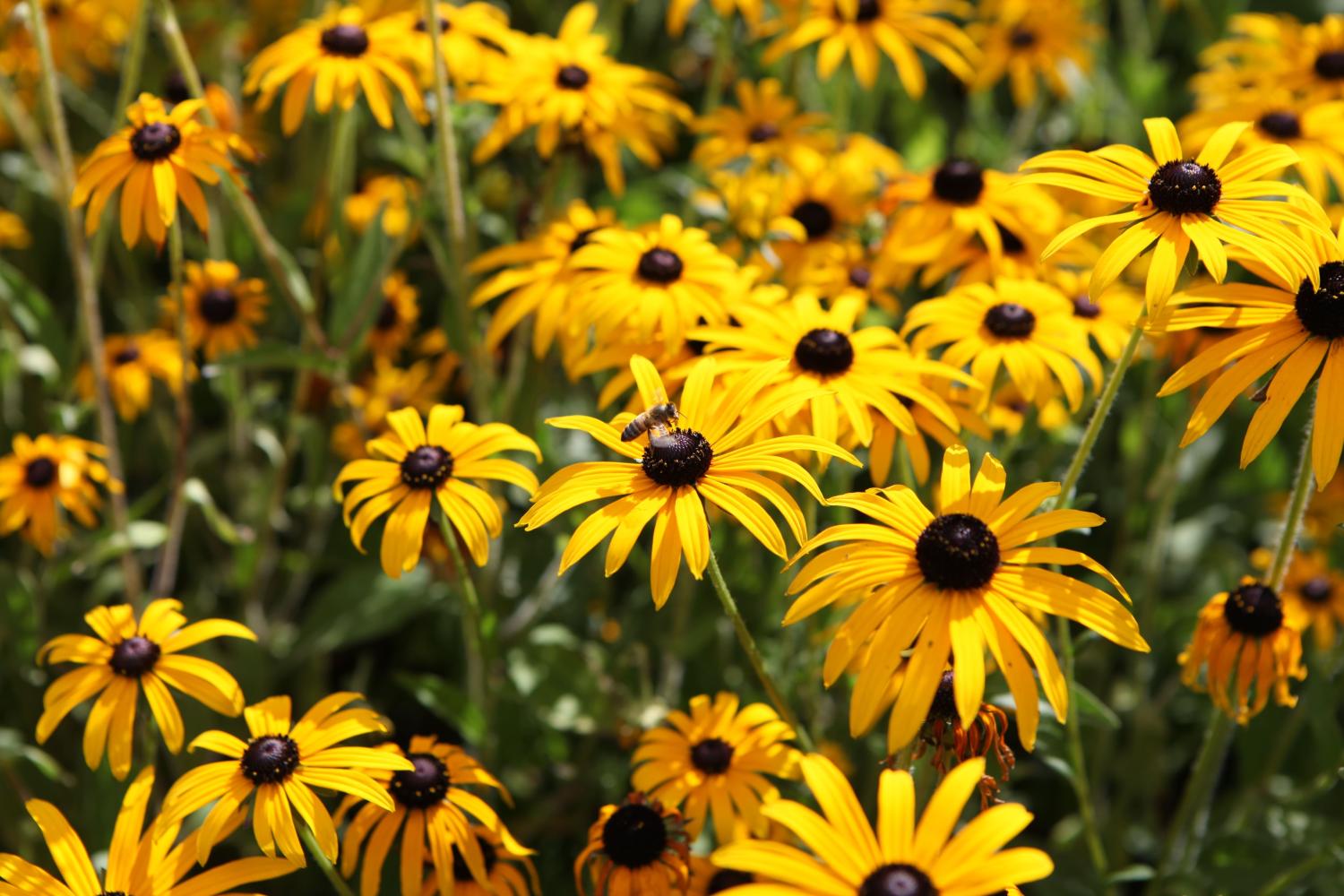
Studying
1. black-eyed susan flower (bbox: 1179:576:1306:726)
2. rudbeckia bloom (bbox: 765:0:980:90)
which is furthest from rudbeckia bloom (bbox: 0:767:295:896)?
rudbeckia bloom (bbox: 765:0:980:90)

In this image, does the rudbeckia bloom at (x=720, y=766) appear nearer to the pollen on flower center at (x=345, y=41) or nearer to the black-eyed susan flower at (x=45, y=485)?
the black-eyed susan flower at (x=45, y=485)

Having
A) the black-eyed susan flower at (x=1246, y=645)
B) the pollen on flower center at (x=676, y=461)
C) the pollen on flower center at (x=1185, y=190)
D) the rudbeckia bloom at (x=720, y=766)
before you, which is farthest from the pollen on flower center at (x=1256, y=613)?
the pollen on flower center at (x=676, y=461)

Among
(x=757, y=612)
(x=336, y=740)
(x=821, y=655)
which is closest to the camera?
(x=336, y=740)

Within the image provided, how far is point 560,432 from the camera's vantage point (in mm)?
3619

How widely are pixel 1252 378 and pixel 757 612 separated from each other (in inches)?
57.0

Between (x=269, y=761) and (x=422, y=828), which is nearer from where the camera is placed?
(x=269, y=761)

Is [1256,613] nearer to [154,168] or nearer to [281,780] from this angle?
[281,780]

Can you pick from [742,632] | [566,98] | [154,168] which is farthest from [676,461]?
[566,98]

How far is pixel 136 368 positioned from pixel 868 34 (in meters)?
2.18

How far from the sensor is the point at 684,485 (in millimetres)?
2039

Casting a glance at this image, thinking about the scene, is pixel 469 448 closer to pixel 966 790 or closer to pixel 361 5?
pixel 966 790

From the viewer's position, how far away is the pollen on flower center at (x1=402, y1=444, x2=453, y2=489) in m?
2.34

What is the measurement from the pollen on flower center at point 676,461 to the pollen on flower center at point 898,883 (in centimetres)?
68

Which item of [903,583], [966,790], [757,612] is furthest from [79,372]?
[966,790]
